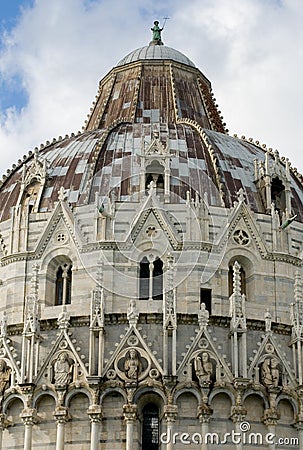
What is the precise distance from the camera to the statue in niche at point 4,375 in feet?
111

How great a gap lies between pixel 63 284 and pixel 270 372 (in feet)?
26.2

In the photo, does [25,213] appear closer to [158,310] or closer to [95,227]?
[95,227]

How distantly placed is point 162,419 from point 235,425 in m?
2.33

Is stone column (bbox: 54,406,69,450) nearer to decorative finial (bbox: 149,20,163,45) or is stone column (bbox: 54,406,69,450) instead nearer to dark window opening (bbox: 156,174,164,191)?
dark window opening (bbox: 156,174,164,191)

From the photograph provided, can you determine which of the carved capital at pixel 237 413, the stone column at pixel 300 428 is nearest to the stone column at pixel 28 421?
the carved capital at pixel 237 413

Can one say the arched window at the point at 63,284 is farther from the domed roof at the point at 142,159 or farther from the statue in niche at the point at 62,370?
the statue in niche at the point at 62,370

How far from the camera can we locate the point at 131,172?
3828 centimetres

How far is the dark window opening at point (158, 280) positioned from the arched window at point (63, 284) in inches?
119

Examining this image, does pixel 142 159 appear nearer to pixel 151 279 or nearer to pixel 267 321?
pixel 151 279

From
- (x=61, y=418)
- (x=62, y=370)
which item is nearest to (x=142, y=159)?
(x=62, y=370)

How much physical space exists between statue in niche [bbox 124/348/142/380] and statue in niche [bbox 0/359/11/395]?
13.2ft

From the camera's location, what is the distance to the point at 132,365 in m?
32.8

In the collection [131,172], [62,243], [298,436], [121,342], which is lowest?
[298,436]

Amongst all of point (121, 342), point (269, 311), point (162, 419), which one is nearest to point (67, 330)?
point (121, 342)
